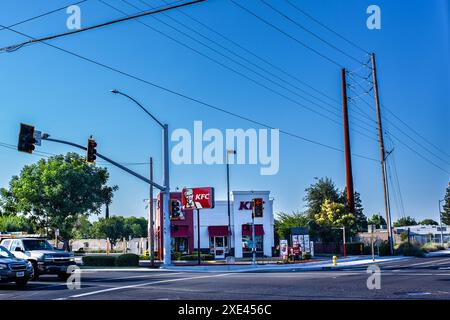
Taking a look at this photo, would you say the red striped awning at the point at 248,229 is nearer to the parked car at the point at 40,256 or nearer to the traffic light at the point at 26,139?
the parked car at the point at 40,256

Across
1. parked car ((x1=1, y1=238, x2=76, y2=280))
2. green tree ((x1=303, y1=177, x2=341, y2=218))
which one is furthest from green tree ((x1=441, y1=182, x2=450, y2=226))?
parked car ((x1=1, y1=238, x2=76, y2=280))

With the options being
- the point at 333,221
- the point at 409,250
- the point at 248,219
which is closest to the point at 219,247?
the point at 248,219

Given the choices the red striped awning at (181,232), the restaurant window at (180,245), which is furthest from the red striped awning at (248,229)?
the restaurant window at (180,245)

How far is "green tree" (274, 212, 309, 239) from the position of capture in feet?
206

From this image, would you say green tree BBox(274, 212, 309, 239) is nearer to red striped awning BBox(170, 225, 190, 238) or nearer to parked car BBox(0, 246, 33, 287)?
red striped awning BBox(170, 225, 190, 238)

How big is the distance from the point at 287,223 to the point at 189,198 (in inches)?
875

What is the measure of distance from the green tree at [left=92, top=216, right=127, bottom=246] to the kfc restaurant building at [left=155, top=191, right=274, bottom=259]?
41762 mm

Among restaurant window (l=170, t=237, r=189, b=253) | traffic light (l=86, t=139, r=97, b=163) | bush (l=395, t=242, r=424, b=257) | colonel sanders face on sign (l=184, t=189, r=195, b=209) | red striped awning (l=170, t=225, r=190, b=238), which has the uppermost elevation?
traffic light (l=86, t=139, r=97, b=163)

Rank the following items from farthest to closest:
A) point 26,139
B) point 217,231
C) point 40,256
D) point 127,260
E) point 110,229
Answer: point 110,229
point 217,231
point 127,260
point 26,139
point 40,256

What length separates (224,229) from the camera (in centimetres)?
5462

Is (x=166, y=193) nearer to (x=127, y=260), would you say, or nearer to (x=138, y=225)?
(x=127, y=260)

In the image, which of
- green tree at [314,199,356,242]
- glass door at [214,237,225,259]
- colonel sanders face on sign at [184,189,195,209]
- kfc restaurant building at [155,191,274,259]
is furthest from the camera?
green tree at [314,199,356,242]

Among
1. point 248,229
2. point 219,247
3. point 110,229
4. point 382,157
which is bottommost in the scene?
point 219,247

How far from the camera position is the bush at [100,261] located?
3847cm
